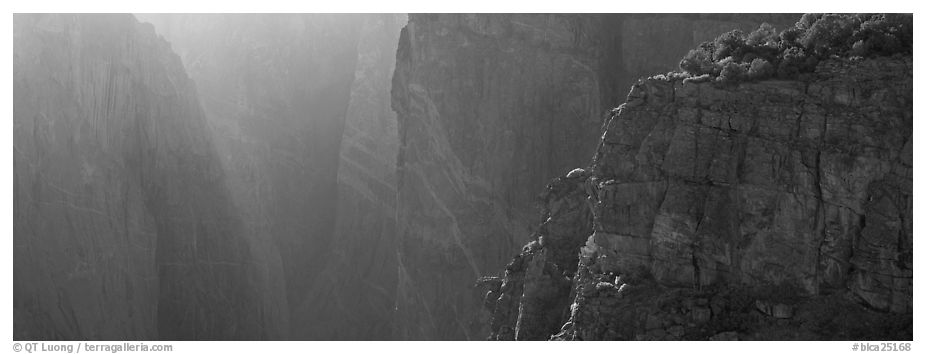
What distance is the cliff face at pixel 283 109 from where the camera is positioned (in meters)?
105

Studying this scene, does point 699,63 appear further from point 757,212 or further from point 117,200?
point 117,200

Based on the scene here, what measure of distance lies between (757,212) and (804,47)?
6.39 meters

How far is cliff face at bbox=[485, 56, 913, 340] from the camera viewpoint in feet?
160

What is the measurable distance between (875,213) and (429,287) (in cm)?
3729

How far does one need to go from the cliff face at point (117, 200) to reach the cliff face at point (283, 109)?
293 inches

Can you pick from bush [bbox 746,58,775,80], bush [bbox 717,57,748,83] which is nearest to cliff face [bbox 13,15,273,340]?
bush [bbox 717,57,748,83]

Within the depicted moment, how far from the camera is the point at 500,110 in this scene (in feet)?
263

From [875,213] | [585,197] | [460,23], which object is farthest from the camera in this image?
[460,23]

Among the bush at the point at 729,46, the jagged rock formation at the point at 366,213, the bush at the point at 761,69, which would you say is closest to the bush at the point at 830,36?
the bush at the point at 761,69

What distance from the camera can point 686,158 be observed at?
51.3 metres

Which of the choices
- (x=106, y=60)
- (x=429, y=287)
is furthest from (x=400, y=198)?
(x=106, y=60)

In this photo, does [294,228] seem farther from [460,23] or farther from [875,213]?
[875,213]

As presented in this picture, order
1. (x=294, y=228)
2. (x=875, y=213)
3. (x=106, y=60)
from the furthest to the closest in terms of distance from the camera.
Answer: (x=294, y=228), (x=106, y=60), (x=875, y=213)

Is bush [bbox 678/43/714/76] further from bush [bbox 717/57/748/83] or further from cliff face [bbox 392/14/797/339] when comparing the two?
cliff face [bbox 392/14/797/339]
